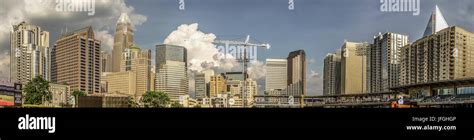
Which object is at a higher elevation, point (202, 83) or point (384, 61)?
point (384, 61)

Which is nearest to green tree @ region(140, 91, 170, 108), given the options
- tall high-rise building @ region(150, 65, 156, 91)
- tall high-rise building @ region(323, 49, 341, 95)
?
tall high-rise building @ region(150, 65, 156, 91)

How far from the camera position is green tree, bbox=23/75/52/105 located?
55.7ft

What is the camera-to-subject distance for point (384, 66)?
54.3ft

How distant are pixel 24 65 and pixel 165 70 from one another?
15.9 feet

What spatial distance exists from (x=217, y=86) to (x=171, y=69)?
3705mm

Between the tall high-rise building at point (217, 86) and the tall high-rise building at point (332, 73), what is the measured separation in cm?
402

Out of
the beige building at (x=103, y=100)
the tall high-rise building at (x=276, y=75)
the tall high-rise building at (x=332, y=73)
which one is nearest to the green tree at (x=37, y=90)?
the beige building at (x=103, y=100)

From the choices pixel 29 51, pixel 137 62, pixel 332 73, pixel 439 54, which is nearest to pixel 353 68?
pixel 332 73

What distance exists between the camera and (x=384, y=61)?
1605 centimetres

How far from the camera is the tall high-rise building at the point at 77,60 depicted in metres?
13.9

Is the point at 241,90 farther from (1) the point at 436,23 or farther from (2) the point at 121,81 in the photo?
(1) the point at 436,23

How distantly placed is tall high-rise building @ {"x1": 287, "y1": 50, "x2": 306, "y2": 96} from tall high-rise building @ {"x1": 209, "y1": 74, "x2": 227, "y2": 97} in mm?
2689

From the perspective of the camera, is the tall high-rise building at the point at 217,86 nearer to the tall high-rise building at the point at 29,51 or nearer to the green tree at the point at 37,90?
the tall high-rise building at the point at 29,51
